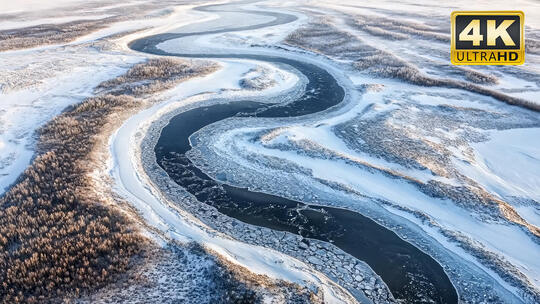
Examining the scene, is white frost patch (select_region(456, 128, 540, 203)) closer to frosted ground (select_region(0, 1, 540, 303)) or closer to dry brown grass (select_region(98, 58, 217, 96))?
frosted ground (select_region(0, 1, 540, 303))

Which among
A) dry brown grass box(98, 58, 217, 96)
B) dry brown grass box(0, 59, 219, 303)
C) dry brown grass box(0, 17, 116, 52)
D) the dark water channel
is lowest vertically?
the dark water channel

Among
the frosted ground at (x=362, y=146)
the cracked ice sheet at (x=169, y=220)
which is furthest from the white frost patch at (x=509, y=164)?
the cracked ice sheet at (x=169, y=220)

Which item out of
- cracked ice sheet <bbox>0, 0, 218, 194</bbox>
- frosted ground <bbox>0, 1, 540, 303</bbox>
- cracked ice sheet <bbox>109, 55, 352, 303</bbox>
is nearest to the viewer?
cracked ice sheet <bbox>109, 55, 352, 303</bbox>

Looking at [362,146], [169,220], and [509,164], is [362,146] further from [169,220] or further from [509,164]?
[169,220]

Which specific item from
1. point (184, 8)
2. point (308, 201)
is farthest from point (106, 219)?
point (184, 8)

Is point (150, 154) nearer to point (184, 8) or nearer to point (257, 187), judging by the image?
point (257, 187)

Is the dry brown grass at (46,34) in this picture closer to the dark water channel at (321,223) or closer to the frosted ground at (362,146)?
the frosted ground at (362,146)

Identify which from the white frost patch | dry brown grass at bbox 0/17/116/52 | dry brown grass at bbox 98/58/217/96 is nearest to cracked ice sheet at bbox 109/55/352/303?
dry brown grass at bbox 98/58/217/96

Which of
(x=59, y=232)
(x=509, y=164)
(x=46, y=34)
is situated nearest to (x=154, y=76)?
(x=59, y=232)
